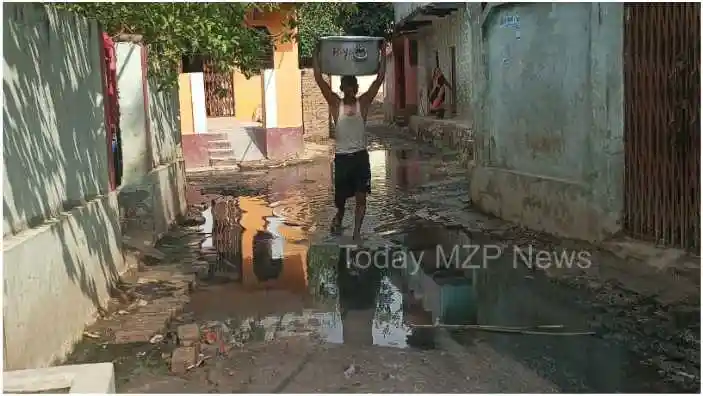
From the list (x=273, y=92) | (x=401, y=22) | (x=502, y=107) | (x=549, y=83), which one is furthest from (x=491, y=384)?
(x=401, y=22)

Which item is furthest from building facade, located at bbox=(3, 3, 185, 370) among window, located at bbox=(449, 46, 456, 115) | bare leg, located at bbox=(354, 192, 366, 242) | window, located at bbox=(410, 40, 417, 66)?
window, located at bbox=(410, 40, 417, 66)

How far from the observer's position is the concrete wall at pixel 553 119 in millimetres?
6617

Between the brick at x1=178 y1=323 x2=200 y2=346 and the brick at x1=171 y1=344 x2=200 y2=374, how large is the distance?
0.17 meters

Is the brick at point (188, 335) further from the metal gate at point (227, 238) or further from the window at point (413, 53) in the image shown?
the window at point (413, 53)

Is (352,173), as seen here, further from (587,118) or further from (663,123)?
(663,123)

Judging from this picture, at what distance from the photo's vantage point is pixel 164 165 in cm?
899

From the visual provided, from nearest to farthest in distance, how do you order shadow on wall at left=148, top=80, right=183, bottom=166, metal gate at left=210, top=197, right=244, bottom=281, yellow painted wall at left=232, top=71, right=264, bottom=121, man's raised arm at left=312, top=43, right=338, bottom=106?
metal gate at left=210, top=197, right=244, bottom=281 → man's raised arm at left=312, top=43, right=338, bottom=106 → shadow on wall at left=148, top=80, right=183, bottom=166 → yellow painted wall at left=232, top=71, right=264, bottom=121

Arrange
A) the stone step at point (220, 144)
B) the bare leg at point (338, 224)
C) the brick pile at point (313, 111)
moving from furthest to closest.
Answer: the brick pile at point (313, 111)
the stone step at point (220, 144)
the bare leg at point (338, 224)

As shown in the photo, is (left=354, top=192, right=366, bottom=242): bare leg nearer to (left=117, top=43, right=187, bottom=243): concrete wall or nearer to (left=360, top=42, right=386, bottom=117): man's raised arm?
(left=360, top=42, right=386, bottom=117): man's raised arm

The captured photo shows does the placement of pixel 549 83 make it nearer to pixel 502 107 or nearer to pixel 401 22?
pixel 502 107

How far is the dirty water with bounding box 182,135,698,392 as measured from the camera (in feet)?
14.2

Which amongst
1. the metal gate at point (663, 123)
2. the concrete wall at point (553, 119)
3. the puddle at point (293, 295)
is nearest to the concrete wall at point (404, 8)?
the concrete wall at point (553, 119)

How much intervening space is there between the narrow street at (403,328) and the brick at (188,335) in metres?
0.07

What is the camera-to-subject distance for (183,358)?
4.27 metres
